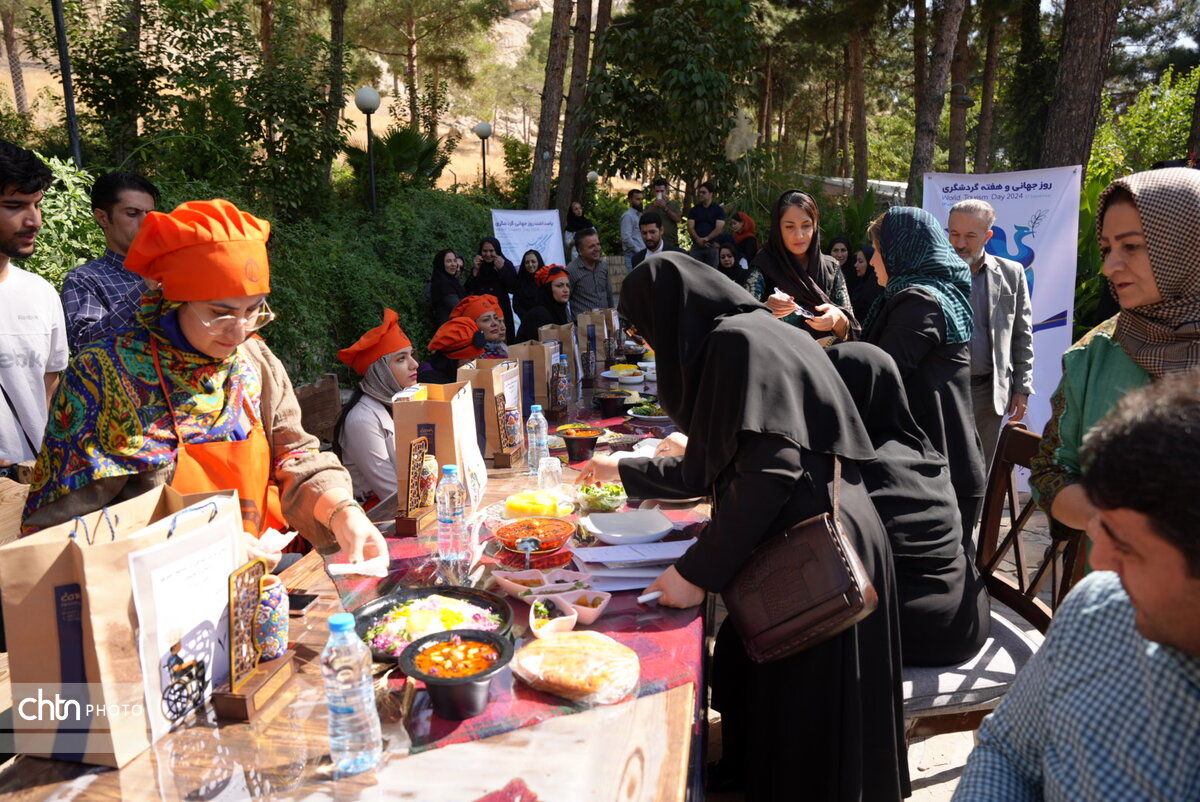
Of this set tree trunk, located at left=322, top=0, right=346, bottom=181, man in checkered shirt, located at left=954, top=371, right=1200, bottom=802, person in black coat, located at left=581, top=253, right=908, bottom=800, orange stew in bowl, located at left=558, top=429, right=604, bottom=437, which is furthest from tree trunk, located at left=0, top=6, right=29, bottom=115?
man in checkered shirt, located at left=954, top=371, right=1200, bottom=802

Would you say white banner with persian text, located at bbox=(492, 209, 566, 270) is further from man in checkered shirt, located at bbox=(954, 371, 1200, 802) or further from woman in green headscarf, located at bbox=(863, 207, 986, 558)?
man in checkered shirt, located at bbox=(954, 371, 1200, 802)

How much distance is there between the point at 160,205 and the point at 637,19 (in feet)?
29.0

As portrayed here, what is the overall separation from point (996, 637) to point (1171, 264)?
50.5 inches

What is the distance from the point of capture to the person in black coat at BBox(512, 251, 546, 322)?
28.6ft

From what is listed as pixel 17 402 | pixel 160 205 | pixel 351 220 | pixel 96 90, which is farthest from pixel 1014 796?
pixel 96 90

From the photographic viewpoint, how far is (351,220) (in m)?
11.4

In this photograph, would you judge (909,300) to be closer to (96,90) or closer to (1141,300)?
(1141,300)

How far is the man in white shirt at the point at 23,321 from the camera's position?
2832mm

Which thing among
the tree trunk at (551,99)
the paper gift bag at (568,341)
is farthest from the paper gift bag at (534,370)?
the tree trunk at (551,99)

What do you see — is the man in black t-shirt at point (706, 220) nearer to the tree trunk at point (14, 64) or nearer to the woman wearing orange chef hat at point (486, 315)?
the woman wearing orange chef hat at point (486, 315)

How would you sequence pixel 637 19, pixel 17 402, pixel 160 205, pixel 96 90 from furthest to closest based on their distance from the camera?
pixel 637 19 < pixel 96 90 < pixel 160 205 < pixel 17 402

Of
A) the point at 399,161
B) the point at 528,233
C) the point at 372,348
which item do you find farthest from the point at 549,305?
the point at 399,161

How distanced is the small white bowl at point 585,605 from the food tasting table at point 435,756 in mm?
191

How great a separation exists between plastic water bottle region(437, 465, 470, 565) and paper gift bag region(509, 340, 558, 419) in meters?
1.68
